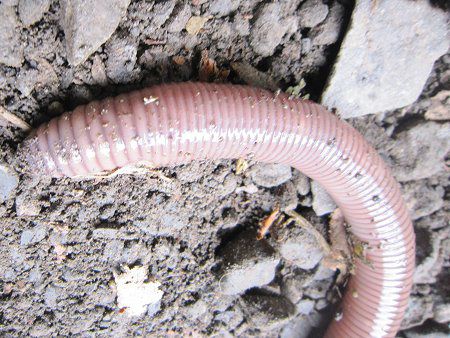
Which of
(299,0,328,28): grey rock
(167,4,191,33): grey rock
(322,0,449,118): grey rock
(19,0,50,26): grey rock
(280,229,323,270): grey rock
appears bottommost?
Result: (280,229,323,270): grey rock

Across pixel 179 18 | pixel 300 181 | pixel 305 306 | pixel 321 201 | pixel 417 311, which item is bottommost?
pixel 417 311

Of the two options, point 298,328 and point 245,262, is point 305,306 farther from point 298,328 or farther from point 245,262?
point 245,262

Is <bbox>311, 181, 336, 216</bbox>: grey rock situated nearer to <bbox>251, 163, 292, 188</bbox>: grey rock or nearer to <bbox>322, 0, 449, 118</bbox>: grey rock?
<bbox>251, 163, 292, 188</bbox>: grey rock

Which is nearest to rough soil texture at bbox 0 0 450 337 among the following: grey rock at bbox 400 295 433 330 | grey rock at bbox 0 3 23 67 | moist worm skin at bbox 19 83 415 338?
grey rock at bbox 0 3 23 67

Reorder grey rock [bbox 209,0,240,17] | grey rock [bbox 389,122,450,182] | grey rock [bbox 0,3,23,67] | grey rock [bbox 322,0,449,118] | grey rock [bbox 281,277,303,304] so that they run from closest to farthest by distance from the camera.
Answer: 1. grey rock [bbox 0,3,23,67]
2. grey rock [bbox 209,0,240,17]
3. grey rock [bbox 322,0,449,118]
4. grey rock [bbox 389,122,450,182]
5. grey rock [bbox 281,277,303,304]

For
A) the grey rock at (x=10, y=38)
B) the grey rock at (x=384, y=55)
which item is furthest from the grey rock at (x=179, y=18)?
the grey rock at (x=384, y=55)

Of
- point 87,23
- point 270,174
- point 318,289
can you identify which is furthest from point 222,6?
point 318,289

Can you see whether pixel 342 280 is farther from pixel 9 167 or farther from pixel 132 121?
pixel 9 167
